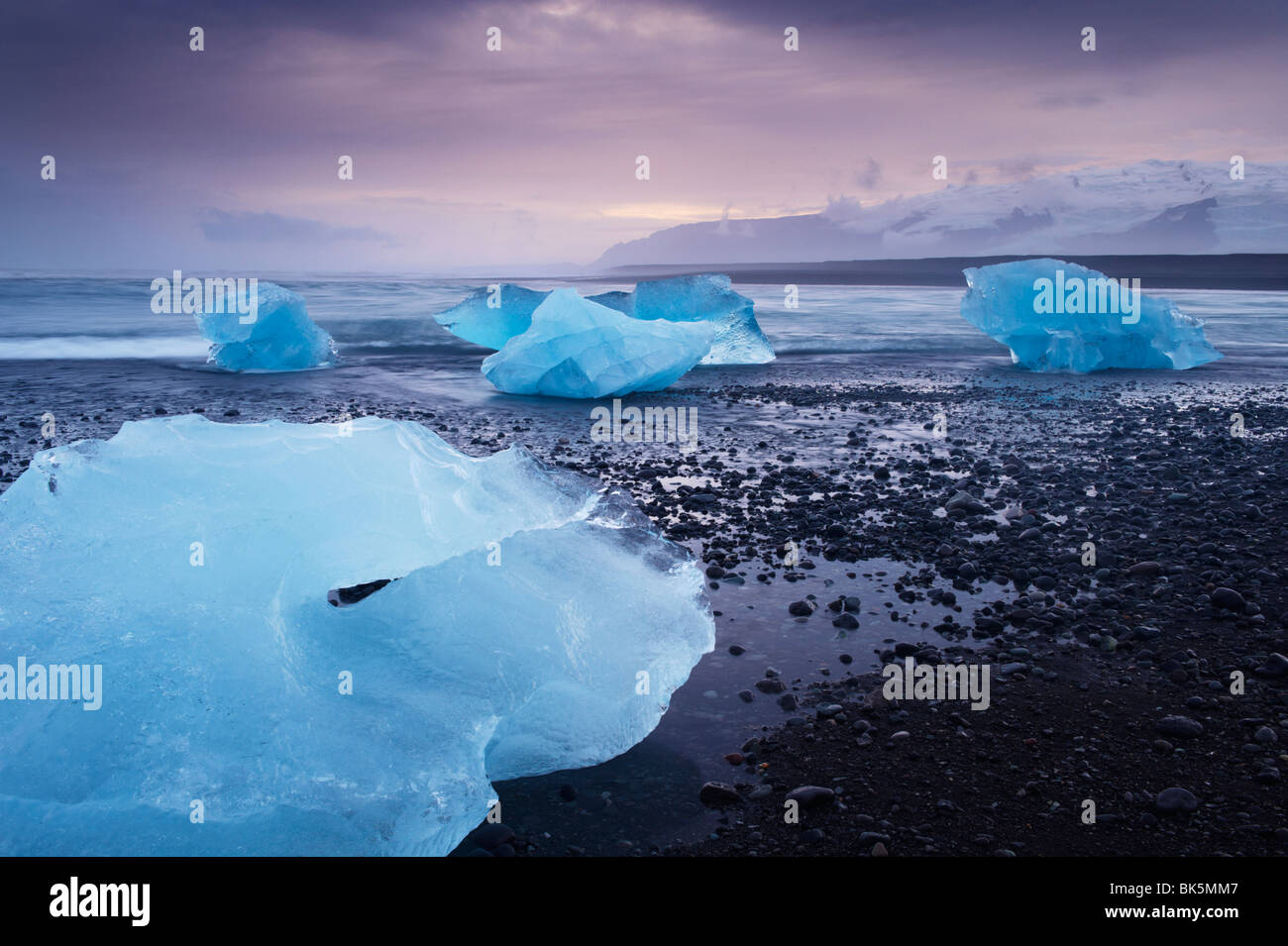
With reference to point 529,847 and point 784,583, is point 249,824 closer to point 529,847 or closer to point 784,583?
point 529,847

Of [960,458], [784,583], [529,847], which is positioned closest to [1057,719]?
[784,583]

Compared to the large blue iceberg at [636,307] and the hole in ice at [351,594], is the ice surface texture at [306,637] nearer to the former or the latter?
the hole in ice at [351,594]

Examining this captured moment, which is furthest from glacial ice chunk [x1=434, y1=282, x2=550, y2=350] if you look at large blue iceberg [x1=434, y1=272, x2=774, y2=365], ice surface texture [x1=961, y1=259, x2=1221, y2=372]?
ice surface texture [x1=961, y1=259, x2=1221, y2=372]

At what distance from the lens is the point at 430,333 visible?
21.0 m

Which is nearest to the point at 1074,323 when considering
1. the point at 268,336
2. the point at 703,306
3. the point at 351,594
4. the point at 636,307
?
the point at 703,306

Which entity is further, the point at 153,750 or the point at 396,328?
the point at 396,328

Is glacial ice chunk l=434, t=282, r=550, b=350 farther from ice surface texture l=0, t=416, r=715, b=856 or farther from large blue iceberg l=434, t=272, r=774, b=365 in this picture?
ice surface texture l=0, t=416, r=715, b=856

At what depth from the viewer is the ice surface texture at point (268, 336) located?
1369 centimetres

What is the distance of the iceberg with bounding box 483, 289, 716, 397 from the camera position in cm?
1121

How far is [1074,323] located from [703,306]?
19.2 feet

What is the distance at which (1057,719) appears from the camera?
11.8 feet

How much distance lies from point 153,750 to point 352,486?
4.34 ft

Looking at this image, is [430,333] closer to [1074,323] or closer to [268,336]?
[268,336]

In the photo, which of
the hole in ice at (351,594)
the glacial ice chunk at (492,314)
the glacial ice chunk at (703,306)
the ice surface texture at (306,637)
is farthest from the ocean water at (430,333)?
the ice surface texture at (306,637)
